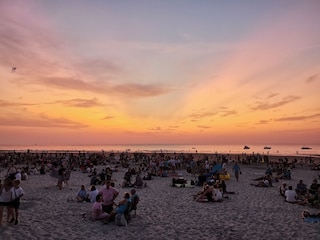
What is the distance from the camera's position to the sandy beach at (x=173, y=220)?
32.0 ft

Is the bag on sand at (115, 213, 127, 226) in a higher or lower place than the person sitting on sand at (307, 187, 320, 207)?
lower

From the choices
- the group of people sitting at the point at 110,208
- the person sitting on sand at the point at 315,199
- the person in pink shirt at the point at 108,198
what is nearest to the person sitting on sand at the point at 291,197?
the person sitting on sand at the point at 315,199

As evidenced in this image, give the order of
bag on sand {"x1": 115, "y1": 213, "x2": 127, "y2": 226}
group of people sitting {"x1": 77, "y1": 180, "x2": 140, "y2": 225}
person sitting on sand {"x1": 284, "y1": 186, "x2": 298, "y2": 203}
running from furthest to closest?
person sitting on sand {"x1": 284, "y1": 186, "x2": 298, "y2": 203} → group of people sitting {"x1": 77, "y1": 180, "x2": 140, "y2": 225} → bag on sand {"x1": 115, "y1": 213, "x2": 127, "y2": 226}

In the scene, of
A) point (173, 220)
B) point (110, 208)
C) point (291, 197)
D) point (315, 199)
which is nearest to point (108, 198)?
point (110, 208)

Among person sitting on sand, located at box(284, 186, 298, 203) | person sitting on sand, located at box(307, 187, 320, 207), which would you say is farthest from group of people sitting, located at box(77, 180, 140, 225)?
person sitting on sand, located at box(307, 187, 320, 207)

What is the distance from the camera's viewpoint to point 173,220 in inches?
461

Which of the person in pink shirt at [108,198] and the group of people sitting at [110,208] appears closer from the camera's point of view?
the group of people sitting at [110,208]

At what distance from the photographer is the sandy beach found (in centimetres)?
975

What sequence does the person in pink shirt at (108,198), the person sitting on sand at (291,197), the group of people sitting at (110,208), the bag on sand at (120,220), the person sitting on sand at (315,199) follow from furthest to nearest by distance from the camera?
the person sitting on sand at (291,197)
the person sitting on sand at (315,199)
the person in pink shirt at (108,198)
the group of people sitting at (110,208)
the bag on sand at (120,220)

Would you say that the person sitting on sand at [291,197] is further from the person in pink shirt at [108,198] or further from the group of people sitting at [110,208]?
the person in pink shirt at [108,198]

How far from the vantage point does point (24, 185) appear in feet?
67.8

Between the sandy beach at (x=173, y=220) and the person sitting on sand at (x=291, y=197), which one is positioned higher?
the person sitting on sand at (x=291, y=197)

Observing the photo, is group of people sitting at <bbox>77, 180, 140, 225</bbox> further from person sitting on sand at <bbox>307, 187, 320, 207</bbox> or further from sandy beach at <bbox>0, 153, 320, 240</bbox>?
person sitting on sand at <bbox>307, 187, 320, 207</bbox>

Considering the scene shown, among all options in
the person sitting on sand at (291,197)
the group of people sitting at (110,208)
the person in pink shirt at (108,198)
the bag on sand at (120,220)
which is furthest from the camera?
the person sitting on sand at (291,197)
